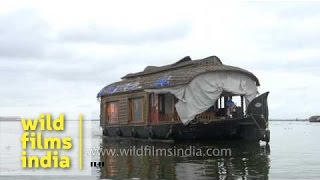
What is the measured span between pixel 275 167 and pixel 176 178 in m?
4.13

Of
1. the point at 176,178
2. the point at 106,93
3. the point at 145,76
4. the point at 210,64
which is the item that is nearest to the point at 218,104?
the point at 210,64

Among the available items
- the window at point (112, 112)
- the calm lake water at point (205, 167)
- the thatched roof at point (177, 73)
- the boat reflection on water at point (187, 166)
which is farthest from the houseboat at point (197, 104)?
the calm lake water at point (205, 167)

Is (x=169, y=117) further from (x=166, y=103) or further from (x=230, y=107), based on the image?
(x=230, y=107)

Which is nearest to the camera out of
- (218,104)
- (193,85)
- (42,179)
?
(42,179)

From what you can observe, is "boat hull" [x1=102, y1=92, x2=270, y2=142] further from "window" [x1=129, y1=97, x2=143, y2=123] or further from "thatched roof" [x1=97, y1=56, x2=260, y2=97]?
"window" [x1=129, y1=97, x2=143, y2=123]

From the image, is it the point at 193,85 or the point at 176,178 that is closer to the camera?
the point at 176,178

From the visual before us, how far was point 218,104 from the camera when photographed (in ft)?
99.1

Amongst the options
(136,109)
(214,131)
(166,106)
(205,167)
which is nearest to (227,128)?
(214,131)

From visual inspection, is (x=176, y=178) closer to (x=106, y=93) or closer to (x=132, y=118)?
(x=132, y=118)

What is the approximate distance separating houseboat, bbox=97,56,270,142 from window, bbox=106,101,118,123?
2.48 metres

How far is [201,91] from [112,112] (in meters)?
10.1

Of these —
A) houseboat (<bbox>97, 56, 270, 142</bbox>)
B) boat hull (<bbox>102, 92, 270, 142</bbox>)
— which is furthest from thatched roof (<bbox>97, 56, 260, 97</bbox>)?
boat hull (<bbox>102, 92, 270, 142</bbox>)

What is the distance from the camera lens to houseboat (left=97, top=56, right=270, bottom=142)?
25547mm

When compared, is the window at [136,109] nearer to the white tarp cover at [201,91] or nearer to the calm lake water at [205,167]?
the white tarp cover at [201,91]
